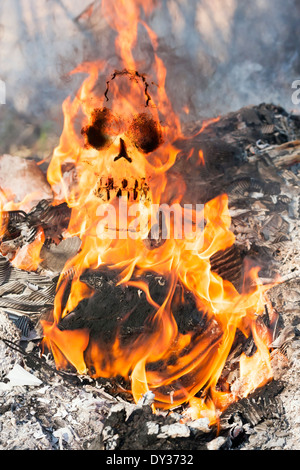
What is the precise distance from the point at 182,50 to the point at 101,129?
0.93 m

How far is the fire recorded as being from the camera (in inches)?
114

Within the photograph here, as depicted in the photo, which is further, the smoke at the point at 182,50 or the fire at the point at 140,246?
the smoke at the point at 182,50

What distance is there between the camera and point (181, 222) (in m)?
3.63

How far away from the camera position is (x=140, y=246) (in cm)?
357

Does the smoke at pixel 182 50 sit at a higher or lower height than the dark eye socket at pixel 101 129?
higher

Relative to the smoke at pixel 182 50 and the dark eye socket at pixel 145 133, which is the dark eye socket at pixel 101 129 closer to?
the dark eye socket at pixel 145 133

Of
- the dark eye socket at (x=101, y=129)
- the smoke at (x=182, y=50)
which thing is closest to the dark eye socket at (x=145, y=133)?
the dark eye socket at (x=101, y=129)

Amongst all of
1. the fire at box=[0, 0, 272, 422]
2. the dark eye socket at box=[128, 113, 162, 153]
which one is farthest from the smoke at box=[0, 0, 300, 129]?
the dark eye socket at box=[128, 113, 162, 153]

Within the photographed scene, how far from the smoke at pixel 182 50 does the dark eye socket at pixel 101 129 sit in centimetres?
30

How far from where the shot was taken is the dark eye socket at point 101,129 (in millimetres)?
3561

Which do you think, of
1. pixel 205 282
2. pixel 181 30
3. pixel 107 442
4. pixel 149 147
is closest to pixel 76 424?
pixel 107 442

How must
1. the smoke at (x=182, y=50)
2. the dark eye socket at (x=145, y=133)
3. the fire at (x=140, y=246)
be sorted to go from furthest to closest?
the dark eye socket at (x=145, y=133) → the smoke at (x=182, y=50) → the fire at (x=140, y=246)

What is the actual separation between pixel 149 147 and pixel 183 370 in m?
1.88

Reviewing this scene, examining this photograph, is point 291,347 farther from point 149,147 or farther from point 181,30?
point 181,30
